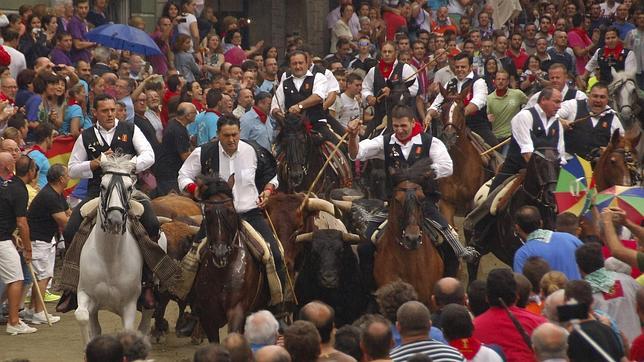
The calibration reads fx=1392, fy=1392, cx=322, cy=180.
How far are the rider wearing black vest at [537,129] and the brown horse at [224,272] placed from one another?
3.96 meters

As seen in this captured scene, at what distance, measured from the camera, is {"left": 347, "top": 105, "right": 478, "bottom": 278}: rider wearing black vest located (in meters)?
14.0

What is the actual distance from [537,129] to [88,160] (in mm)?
5254

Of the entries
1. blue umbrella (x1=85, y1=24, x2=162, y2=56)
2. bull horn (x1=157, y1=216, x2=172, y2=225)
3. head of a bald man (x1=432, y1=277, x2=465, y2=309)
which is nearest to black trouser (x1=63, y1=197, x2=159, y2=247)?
bull horn (x1=157, y1=216, x2=172, y2=225)

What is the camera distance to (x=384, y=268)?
13.6 m

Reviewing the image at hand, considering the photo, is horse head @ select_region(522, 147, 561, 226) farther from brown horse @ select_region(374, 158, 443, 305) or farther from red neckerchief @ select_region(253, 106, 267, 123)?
red neckerchief @ select_region(253, 106, 267, 123)

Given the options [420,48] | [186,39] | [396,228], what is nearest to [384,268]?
[396,228]

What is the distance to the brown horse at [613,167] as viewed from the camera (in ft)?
51.0

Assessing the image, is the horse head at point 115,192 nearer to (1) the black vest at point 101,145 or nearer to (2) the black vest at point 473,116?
(1) the black vest at point 101,145

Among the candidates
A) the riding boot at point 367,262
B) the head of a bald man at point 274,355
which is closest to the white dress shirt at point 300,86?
the riding boot at point 367,262

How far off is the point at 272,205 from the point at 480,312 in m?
5.03

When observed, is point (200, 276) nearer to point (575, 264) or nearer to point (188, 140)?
point (575, 264)

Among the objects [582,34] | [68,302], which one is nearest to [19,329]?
[68,302]

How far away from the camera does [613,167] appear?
51.2ft

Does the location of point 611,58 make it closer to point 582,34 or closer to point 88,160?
point 582,34
